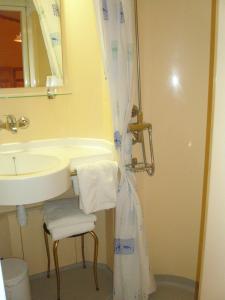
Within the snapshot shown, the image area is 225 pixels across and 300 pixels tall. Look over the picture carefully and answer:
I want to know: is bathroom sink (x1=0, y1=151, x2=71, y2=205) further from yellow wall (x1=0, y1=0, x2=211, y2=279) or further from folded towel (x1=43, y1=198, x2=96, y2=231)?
yellow wall (x1=0, y1=0, x2=211, y2=279)

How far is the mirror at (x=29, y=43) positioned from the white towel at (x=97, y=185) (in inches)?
25.2

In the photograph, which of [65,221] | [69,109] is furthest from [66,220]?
[69,109]

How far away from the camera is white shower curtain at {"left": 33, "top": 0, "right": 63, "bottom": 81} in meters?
1.64

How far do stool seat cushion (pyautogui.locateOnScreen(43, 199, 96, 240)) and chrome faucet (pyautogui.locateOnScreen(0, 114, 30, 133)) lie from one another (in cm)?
51

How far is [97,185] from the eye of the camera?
148 centimetres

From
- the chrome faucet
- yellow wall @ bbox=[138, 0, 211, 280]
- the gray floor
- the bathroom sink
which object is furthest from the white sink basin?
the gray floor

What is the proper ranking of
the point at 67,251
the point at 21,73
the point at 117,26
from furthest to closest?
the point at 67,251 → the point at 21,73 → the point at 117,26

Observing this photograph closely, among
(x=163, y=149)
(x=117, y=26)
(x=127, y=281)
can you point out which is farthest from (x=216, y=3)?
(x=127, y=281)

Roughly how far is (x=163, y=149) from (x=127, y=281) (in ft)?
2.65

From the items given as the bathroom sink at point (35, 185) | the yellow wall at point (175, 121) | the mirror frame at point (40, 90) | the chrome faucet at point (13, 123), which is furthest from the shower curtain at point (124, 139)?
the chrome faucet at point (13, 123)

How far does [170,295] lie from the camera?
1778 millimetres

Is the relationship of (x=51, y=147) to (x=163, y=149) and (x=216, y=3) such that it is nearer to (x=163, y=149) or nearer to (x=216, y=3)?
(x=163, y=149)

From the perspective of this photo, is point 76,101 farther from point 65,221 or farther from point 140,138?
point 65,221

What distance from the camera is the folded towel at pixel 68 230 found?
149 centimetres
